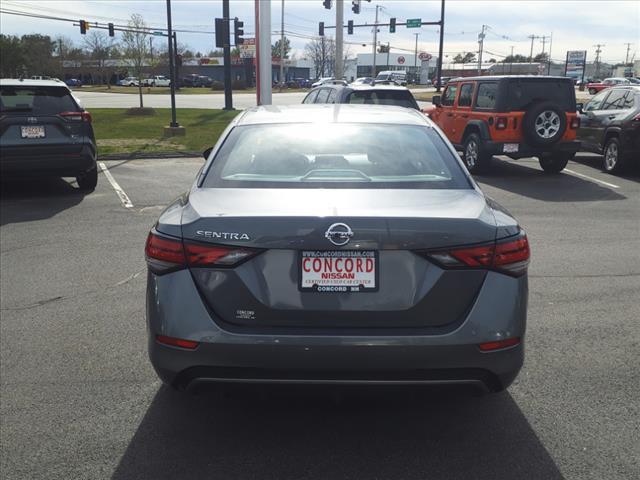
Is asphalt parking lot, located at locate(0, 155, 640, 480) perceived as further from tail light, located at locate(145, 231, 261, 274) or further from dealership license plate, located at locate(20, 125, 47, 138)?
dealership license plate, located at locate(20, 125, 47, 138)

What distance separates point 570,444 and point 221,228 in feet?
6.78

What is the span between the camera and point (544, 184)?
477 inches

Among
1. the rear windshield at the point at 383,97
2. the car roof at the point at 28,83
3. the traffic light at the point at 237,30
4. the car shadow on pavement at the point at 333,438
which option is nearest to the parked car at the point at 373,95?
the rear windshield at the point at 383,97

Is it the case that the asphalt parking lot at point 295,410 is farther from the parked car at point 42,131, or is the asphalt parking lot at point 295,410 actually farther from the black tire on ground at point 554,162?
the black tire on ground at point 554,162

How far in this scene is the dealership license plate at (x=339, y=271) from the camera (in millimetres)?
2791

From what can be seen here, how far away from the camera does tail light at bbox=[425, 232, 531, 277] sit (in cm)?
285

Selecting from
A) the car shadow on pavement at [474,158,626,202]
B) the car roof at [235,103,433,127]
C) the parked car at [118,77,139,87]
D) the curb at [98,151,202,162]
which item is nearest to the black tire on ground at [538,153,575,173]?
the car shadow on pavement at [474,158,626,202]

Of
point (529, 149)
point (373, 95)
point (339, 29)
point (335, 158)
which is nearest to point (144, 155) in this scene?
point (373, 95)

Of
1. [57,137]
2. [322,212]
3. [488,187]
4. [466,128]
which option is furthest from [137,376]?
[466,128]

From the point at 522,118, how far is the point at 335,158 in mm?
9562

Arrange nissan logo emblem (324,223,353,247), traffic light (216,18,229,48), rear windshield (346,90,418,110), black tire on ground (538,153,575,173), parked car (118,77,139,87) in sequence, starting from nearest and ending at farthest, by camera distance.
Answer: nissan logo emblem (324,223,353,247) < rear windshield (346,90,418,110) < black tire on ground (538,153,575,173) < traffic light (216,18,229,48) < parked car (118,77,139,87)

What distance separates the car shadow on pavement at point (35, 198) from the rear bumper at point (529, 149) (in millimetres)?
7518

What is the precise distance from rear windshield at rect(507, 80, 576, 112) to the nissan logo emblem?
1068cm

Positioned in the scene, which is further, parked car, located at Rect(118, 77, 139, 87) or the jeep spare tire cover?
parked car, located at Rect(118, 77, 139, 87)
